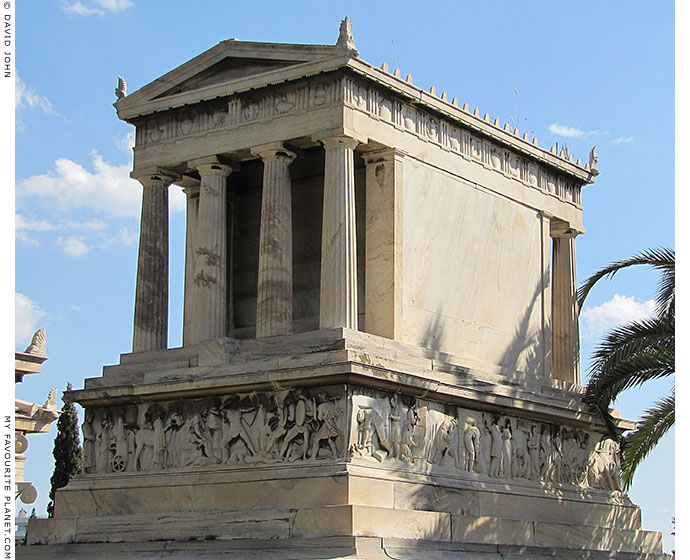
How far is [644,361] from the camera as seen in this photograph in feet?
90.5

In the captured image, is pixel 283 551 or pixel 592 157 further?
pixel 592 157

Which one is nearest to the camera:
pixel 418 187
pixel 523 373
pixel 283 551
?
pixel 283 551

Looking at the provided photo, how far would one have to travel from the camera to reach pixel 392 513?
25688 mm

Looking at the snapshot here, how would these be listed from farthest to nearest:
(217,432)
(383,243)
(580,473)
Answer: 1. (580,473)
2. (383,243)
3. (217,432)

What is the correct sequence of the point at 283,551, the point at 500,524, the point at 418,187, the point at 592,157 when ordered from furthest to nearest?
the point at 592,157
the point at 418,187
the point at 500,524
the point at 283,551

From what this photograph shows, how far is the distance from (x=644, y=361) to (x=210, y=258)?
926 cm

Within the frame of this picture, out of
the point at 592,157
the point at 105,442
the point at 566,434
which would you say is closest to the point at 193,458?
the point at 105,442

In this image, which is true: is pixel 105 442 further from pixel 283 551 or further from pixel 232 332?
pixel 283 551

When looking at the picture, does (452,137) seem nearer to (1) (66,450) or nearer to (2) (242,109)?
(2) (242,109)

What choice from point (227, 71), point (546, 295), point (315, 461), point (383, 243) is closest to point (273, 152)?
point (227, 71)

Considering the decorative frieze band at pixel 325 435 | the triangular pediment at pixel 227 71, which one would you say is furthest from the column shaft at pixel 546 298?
the triangular pediment at pixel 227 71

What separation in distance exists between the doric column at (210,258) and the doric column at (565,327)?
29.5 feet

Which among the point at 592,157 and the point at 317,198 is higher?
the point at 592,157

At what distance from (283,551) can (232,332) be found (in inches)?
300
